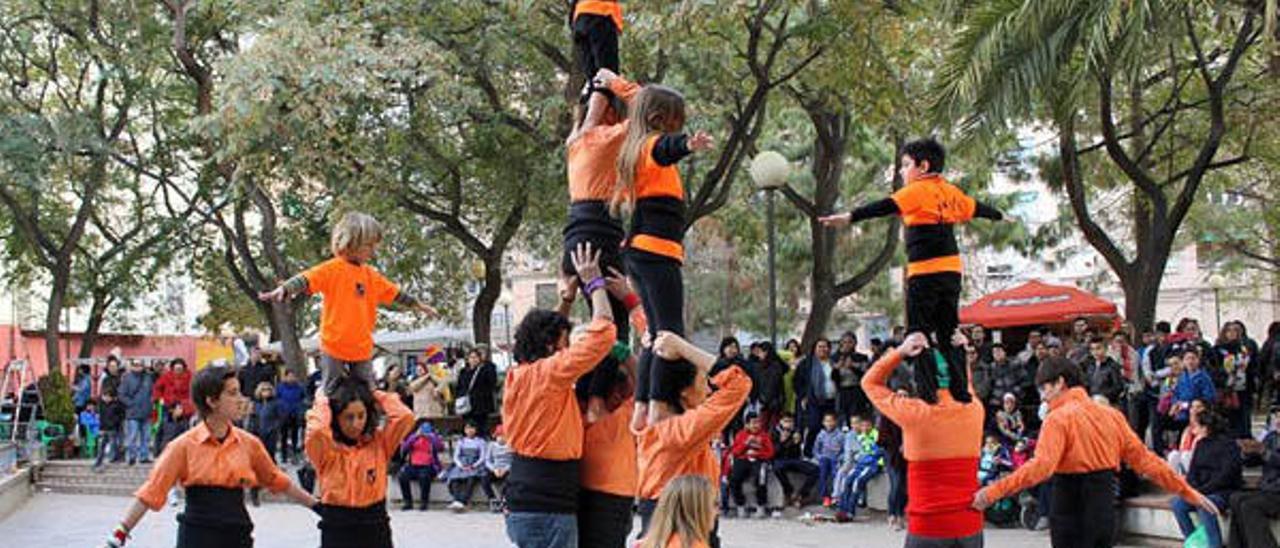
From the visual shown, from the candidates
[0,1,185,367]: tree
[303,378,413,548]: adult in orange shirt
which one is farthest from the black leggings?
[0,1,185,367]: tree

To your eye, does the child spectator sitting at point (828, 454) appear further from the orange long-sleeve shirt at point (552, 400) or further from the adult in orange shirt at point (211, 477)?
the orange long-sleeve shirt at point (552, 400)

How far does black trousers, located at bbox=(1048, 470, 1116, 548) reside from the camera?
25.0 ft

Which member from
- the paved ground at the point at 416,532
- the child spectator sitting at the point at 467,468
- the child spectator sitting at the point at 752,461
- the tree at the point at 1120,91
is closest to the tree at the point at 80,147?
the paved ground at the point at 416,532

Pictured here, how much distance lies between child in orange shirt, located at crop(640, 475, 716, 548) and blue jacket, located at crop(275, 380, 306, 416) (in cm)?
1575

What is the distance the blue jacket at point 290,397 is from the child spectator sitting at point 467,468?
3.25 meters

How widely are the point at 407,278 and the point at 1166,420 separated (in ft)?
49.5

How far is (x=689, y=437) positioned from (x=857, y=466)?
9937mm

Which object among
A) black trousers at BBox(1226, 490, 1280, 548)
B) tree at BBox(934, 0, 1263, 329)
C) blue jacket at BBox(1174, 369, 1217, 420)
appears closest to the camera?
black trousers at BBox(1226, 490, 1280, 548)

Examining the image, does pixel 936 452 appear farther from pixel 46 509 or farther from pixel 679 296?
pixel 46 509

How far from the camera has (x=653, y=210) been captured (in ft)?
22.1

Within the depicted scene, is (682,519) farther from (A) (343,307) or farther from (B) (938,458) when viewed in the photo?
(A) (343,307)

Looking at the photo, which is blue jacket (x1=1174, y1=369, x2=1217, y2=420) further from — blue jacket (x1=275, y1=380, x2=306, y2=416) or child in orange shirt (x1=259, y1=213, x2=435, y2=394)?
blue jacket (x1=275, y1=380, x2=306, y2=416)

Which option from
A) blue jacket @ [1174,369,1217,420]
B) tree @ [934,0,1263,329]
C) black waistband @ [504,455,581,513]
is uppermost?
tree @ [934,0,1263,329]

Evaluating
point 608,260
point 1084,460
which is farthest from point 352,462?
point 1084,460
